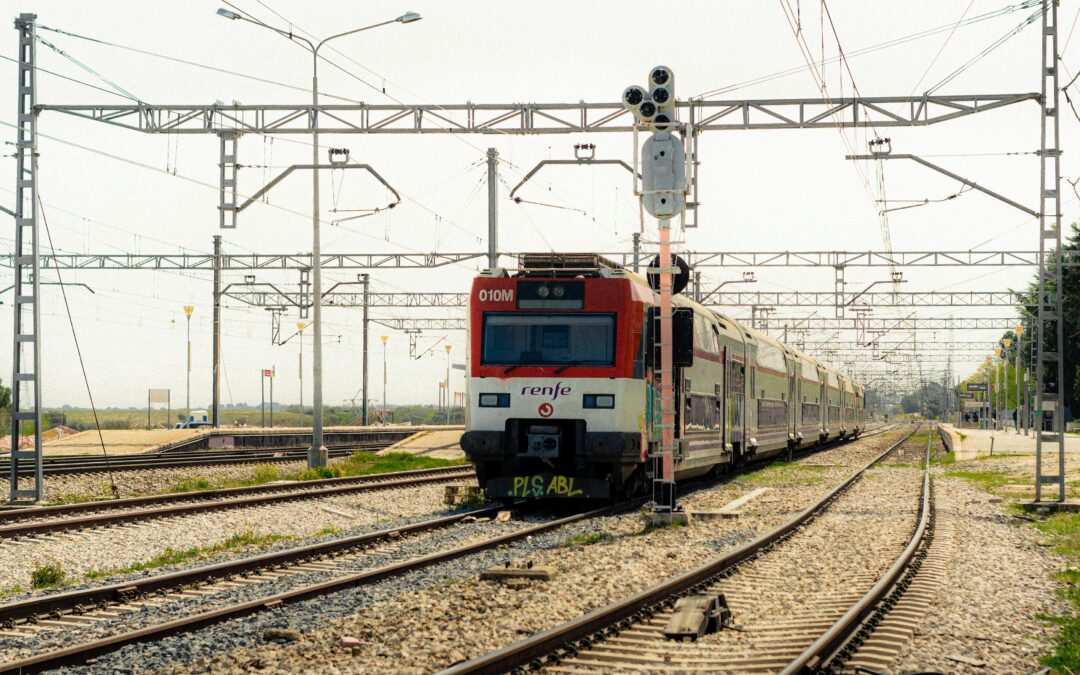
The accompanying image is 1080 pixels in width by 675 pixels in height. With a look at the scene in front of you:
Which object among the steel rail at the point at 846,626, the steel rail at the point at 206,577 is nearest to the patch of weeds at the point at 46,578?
the steel rail at the point at 206,577

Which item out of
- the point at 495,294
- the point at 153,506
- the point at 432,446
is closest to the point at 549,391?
the point at 495,294

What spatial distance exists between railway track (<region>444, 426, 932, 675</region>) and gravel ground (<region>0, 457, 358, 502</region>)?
1469 cm

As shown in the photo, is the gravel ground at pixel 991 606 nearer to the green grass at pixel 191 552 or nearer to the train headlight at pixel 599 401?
the train headlight at pixel 599 401

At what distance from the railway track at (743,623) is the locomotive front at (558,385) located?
4.15 meters

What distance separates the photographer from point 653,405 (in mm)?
17422

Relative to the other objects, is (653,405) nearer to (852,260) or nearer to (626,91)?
Answer: (626,91)

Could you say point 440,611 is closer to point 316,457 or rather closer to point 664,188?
point 664,188

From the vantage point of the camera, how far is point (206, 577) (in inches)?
428

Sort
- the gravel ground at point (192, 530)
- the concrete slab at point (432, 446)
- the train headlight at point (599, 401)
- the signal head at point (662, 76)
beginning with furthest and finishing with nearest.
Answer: the concrete slab at point (432, 446)
the train headlight at point (599, 401)
the signal head at point (662, 76)
the gravel ground at point (192, 530)

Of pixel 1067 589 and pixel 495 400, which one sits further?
pixel 495 400

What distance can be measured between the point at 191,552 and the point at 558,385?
614 cm

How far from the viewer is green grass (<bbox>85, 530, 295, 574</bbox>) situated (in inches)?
464

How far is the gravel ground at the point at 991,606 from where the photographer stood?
7883 mm

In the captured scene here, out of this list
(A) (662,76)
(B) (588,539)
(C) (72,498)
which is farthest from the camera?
(C) (72,498)
